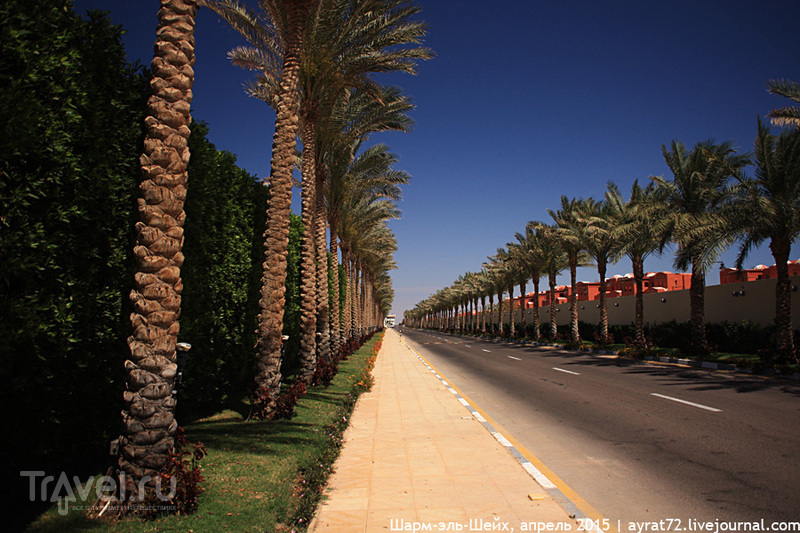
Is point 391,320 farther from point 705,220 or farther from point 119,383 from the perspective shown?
point 119,383

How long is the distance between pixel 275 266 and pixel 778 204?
1965 centimetres

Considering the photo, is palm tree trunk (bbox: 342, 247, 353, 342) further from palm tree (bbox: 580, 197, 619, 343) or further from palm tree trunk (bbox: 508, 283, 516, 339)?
palm tree trunk (bbox: 508, 283, 516, 339)

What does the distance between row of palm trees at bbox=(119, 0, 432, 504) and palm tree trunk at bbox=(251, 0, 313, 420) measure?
0.07ft

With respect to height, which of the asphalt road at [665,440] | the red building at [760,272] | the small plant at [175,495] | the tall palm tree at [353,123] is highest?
the tall palm tree at [353,123]

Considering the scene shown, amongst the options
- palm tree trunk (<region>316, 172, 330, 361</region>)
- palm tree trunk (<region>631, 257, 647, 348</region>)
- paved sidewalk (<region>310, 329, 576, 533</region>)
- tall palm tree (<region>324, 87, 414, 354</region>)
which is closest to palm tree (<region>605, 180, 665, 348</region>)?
palm tree trunk (<region>631, 257, 647, 348</region>)

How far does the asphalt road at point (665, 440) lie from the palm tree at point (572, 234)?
65.5 feet

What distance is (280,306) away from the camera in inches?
355

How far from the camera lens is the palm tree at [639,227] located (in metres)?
25.7

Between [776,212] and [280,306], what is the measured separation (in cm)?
1935

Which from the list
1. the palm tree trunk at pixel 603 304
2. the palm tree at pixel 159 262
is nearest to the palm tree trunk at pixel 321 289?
the palm tree at pixel 159 262

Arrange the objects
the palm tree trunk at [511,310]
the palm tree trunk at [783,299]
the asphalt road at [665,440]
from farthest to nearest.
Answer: the palm tree trunk at [511,310] < the palm tree trunk at [783,299] < the asphalt road at [665,440]

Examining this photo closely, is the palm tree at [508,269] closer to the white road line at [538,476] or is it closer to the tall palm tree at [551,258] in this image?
the tall palm tree at [551,258]

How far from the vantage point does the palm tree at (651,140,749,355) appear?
2002 centimetres

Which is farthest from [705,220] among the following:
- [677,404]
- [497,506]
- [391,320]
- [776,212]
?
[391,320]
